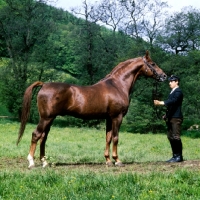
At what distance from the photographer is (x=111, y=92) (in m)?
10.1

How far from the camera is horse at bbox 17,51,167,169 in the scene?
9453 mm

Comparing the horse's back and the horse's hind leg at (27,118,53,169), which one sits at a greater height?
the horse's back

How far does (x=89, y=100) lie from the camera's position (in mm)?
9828

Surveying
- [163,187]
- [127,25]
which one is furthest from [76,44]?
[163,187]

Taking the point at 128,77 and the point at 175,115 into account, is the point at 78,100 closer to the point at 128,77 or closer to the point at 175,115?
the point at 128,77

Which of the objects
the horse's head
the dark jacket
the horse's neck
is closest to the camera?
the dark jacket

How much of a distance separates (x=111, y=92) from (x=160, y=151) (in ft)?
28.7

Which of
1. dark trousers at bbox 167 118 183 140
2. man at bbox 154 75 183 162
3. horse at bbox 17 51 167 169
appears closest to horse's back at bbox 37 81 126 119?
horse at bbox 17 51 167 169

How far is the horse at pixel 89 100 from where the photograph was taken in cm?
945

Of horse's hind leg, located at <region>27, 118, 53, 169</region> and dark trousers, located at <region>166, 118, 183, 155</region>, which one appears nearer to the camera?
horse's hind leg, located at <region>27, 118, 53, 169</region>

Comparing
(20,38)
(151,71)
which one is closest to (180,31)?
(20,38)

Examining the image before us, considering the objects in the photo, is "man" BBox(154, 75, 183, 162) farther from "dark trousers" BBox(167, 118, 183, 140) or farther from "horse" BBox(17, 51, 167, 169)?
"horse" BBox(17, 51, 167, 169)

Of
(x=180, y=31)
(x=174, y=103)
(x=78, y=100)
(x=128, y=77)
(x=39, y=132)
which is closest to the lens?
(x=39, y=132)

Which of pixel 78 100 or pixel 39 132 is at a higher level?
pixel 78 100
